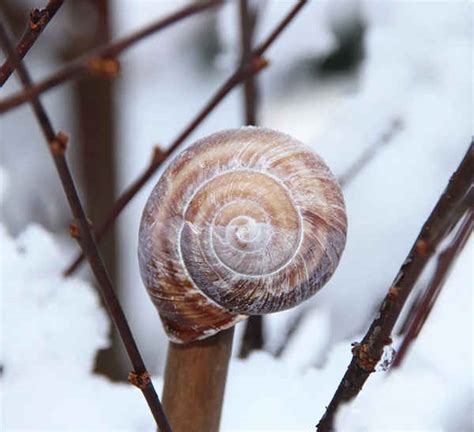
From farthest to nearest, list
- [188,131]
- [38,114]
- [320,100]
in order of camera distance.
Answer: [320,100]
[188,131]
[38,114]

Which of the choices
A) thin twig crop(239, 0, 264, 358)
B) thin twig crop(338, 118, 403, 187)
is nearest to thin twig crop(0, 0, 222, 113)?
thin twig crop(239, 0, 264, 358)

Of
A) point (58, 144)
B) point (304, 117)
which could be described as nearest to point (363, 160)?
point (58, 144)

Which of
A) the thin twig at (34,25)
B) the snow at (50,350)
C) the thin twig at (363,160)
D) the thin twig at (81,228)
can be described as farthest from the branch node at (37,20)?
the thin twig at (363,160)

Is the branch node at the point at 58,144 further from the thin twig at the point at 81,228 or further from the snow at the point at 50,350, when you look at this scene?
the snow at the point at 50,350

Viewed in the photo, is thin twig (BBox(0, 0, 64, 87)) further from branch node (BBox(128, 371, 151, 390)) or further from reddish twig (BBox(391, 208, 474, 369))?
reddish twig (BBox(391, 208, 474, 369))

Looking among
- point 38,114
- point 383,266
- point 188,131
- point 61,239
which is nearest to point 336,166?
point 383,266

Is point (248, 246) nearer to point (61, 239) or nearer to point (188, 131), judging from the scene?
point (188, 131)

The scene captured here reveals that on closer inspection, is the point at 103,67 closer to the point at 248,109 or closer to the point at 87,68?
the point at 87,68
